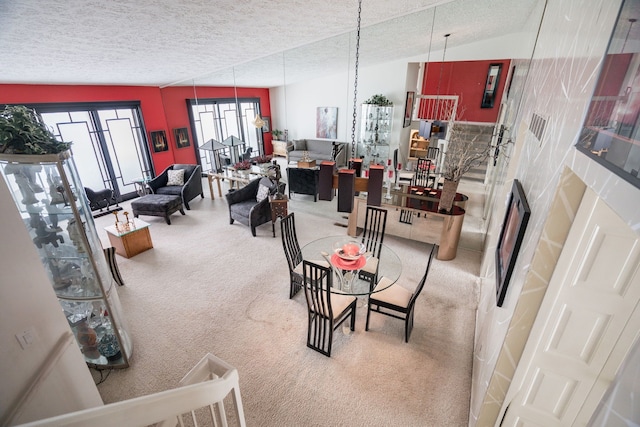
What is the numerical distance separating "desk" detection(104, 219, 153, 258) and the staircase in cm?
834

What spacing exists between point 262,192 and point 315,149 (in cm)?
487

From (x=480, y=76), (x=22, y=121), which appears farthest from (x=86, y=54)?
(x=480, y=76)

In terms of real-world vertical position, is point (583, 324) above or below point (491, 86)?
below

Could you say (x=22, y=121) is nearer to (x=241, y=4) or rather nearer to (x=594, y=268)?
(x=241, y=4)

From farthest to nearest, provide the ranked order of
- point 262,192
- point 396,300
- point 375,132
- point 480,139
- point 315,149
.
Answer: point 315,149, point 480,139, point 375,132, point 262,192, point 396,300

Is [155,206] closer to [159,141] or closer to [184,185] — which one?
[184,185]

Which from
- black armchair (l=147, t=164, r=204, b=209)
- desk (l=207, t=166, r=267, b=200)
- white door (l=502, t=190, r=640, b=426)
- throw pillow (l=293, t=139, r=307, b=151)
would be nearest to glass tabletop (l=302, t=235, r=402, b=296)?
white door (l=502, t=190, r=640, b=426)

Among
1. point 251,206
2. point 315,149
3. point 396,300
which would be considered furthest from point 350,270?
point 315,149

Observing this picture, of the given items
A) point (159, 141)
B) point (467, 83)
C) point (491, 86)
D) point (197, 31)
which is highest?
point (197, 31)

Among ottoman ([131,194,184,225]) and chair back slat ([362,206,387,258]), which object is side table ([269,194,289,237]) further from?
ottoman ([131,194,184,225])

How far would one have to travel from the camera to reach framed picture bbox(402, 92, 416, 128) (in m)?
8.57

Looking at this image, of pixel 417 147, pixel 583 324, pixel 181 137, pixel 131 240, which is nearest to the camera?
pixel 583 324

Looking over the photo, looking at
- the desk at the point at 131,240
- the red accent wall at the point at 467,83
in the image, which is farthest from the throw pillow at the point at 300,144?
the desk at the point at 131,240

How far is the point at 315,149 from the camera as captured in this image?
1025 centimetres
